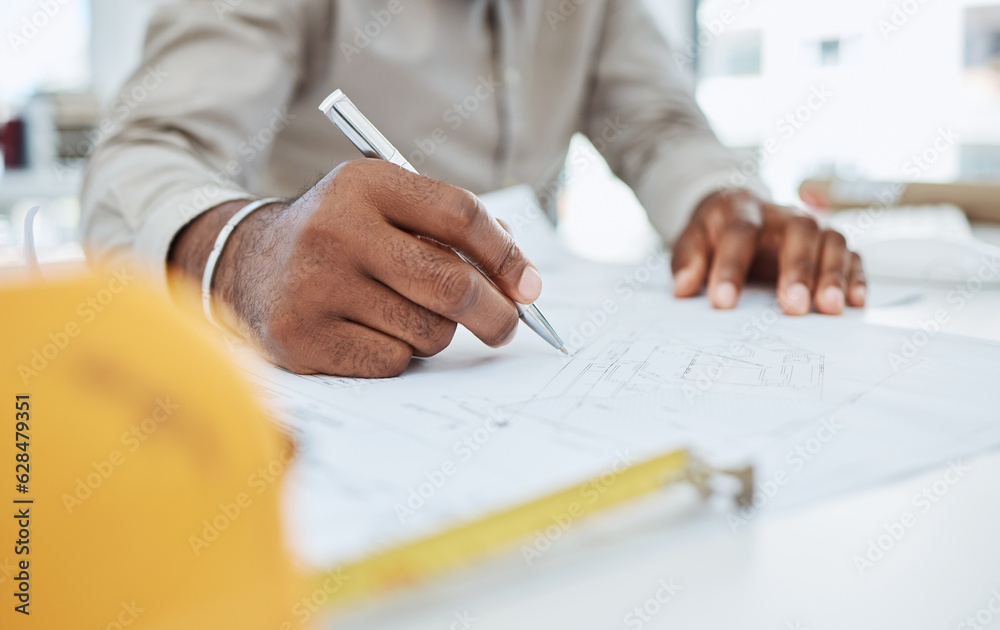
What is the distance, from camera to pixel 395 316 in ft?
1.41

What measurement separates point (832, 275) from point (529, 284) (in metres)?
0.35

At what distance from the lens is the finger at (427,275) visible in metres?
0.41

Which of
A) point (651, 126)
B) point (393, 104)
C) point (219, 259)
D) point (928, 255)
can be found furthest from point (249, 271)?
point (651, 126)

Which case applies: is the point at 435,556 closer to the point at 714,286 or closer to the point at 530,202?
the point at 714,286

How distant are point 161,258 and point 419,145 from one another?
0.53 m

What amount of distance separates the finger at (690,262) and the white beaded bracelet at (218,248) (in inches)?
14.8

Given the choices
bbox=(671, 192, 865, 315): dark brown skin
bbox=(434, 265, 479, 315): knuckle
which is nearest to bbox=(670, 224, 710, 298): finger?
bbox=(671, 192, 865, 315): dark brown skin

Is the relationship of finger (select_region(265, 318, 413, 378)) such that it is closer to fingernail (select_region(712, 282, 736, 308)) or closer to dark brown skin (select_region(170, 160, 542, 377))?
dark brown skin (select_region(170, 160, 542, 377))

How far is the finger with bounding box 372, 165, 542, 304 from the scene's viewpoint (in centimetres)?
41

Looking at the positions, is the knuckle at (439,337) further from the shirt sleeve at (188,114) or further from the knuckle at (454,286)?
the shirt sleeve at (188,114)

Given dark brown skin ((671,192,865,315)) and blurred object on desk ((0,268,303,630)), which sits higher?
blurred object on desk ((0,268,303,630))

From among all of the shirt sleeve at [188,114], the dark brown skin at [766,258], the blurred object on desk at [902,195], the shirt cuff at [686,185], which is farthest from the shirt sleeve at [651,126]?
the shirt sleeve at [188,114]

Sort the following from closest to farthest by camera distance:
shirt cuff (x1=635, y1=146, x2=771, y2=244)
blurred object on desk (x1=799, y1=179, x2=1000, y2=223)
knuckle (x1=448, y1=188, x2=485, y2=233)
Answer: knuckle (x1=448, y1=188, x2=485, y2=233), shirt cuff (x1=635, y1=146, x2=771, y2=244), blurred object on desk (x1=799, y1=179, x2=1000, y2=223)

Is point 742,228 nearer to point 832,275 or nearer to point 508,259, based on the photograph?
point 832,275
